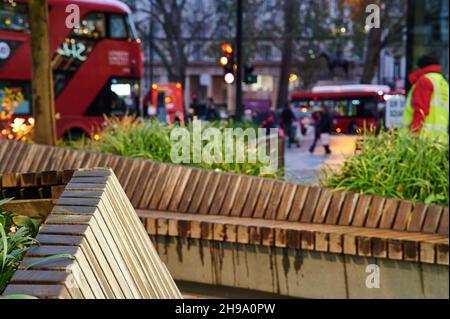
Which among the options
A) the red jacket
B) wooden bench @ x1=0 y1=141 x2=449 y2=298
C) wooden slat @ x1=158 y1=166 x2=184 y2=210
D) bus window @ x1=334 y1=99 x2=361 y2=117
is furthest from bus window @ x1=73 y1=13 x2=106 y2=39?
bus window @ x1=334 y1=99 x2=361 y2=117

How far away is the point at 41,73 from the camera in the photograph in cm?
884

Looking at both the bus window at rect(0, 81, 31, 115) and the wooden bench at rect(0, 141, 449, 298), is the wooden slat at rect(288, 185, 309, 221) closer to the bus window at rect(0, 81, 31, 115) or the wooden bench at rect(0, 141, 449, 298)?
the wooden bench at rect(0, 141, 449, 298)

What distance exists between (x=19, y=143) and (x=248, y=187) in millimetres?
2269

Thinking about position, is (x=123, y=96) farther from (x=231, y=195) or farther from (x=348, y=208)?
(x=348, y=208)

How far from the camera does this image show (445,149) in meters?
6.22

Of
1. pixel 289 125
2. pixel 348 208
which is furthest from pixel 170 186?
pixel 289 125

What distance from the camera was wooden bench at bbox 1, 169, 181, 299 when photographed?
153cm

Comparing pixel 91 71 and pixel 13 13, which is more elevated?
pixel 13 13

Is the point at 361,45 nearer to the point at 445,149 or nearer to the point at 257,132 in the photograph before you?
the point at 257,132

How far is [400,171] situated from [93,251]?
14.6ft

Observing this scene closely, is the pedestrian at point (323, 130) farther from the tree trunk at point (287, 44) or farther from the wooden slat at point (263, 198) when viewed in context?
the wooden slat at point (263, 198)

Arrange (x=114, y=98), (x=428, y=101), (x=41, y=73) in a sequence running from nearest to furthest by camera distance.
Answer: (x=428, y=101) < (x=41, y=73) < (x=114, y=98)

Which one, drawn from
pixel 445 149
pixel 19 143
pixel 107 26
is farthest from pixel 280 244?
pixel 107 26

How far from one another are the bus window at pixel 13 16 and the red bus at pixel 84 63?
14cm
